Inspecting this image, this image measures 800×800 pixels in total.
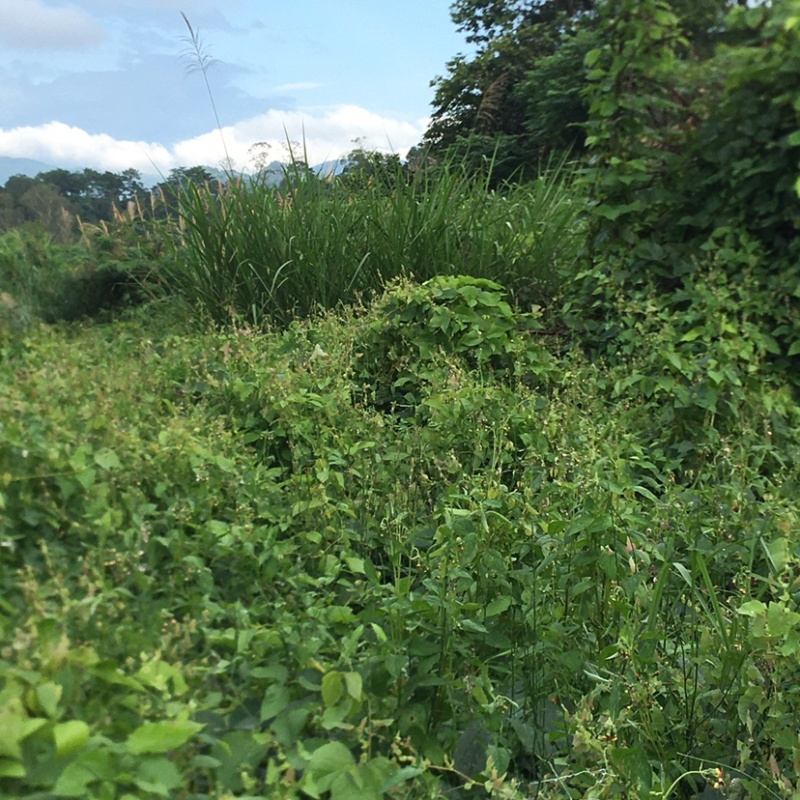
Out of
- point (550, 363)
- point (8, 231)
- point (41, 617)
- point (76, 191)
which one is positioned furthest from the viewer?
point (76, 191)

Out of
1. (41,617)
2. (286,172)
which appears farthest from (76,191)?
(41,617)

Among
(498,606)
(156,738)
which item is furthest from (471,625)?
(156,738)

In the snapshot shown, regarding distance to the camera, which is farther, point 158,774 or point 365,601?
point 365,601

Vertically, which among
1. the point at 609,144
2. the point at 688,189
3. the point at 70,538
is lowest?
the point at 70,538

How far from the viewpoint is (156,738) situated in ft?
3.80

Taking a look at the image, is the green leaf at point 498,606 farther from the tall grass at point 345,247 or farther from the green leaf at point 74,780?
the tall grass at point 345,247

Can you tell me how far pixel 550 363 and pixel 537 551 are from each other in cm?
179

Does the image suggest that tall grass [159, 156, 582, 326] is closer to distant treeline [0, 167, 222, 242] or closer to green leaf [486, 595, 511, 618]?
distant treeline [0, 167, 222, 242]

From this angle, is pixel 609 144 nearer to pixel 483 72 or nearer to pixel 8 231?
pixel 8 231

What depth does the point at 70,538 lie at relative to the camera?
191 centimetres

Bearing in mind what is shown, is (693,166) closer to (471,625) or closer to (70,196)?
(471,625)

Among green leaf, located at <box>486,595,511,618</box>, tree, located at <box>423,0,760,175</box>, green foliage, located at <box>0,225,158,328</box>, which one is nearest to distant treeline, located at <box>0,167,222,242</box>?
green foliage, located at <box>0,225,158,328</box>

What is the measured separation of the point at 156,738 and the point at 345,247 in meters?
4.21

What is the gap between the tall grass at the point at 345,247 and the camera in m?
5.04
